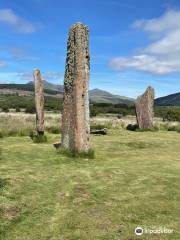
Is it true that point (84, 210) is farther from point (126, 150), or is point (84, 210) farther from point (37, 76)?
point (37, 76)

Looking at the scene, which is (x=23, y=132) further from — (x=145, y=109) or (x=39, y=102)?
(x=145, y=109)

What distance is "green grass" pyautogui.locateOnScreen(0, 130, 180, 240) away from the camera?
7.76 metres

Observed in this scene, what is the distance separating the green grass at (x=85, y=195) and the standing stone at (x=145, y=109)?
1135 cm

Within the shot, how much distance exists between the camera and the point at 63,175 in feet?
38.5

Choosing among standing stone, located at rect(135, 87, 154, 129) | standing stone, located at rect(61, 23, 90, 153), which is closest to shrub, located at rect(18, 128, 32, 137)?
standing stone, located at rect(61, 23, 90, 153)

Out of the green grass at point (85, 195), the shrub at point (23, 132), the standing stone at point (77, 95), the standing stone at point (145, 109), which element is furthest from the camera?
the standing stone at point (145, 109)

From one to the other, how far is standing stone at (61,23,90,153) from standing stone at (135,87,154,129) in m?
12.1

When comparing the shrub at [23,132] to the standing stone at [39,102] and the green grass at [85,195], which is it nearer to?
the standing stone at [39,102]

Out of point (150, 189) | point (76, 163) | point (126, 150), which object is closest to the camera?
point (150, 189)

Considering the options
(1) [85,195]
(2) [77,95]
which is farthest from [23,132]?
(1) [85,195]

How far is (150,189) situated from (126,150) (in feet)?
22.0

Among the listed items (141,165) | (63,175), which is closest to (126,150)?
(141,165)

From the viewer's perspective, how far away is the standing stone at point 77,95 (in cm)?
1485

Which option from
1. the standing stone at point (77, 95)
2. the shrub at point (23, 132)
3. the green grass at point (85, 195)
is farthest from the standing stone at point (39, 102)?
the standing stone at point (77, 95)
